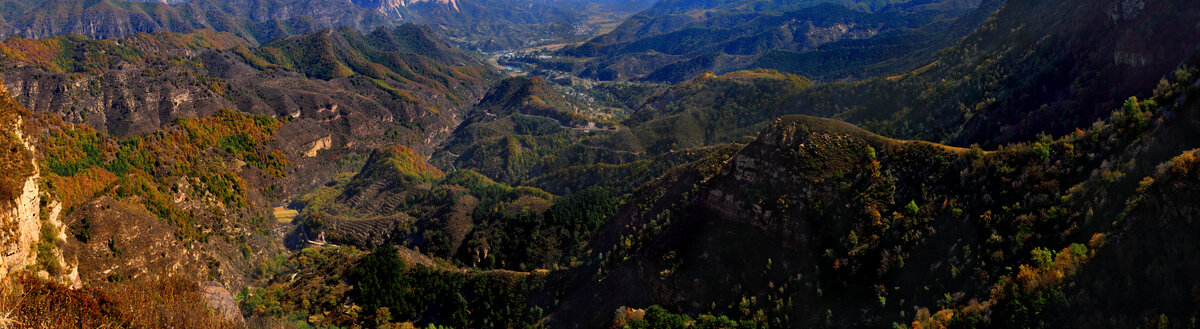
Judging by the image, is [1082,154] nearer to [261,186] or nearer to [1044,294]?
[1044,294]

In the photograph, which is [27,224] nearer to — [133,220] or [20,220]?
[20,220]

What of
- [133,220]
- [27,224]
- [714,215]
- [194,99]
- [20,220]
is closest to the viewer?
[20,220]

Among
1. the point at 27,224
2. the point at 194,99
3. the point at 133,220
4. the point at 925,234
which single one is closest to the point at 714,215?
→ the point at 925,234

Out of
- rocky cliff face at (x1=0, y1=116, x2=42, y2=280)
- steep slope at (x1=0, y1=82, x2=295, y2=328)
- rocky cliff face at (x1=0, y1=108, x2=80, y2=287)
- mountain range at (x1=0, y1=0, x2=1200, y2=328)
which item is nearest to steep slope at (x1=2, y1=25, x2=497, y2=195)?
mountain range at (x1=0, y1=0, x2=1200, y2=328)

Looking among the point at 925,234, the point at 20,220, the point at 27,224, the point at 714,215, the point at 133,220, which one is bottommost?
the point at 133,220

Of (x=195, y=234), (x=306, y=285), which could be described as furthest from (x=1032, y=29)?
(x=195, y=234)

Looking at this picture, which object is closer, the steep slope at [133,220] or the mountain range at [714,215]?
the mountain range at [714,215]

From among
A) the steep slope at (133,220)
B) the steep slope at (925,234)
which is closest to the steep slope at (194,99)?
the steep slope at (133,220)

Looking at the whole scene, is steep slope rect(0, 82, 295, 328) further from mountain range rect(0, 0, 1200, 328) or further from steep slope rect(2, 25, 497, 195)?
steep slope rect(2, 25, 497, 195)

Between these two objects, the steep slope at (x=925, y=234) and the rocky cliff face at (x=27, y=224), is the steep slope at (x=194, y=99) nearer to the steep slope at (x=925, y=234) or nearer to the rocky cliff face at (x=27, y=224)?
the rocky cliff face at (x=27, y=224)

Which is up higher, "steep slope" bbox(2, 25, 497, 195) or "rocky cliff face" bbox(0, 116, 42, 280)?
"rocky cliff face" bbox(0, 116, 42, 280)

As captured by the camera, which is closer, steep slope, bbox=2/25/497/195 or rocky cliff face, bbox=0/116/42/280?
rocky cliff face, bbox=0/116/42/280
